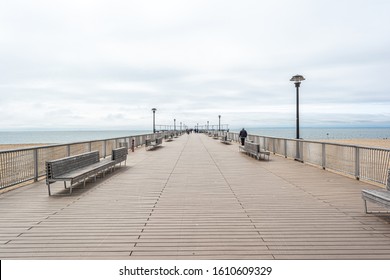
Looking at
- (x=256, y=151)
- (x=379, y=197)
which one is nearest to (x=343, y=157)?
(x=256, y=151)

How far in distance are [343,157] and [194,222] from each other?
6.63m

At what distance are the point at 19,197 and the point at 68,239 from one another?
335 cm

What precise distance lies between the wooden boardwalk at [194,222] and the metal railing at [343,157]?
29.3 inches

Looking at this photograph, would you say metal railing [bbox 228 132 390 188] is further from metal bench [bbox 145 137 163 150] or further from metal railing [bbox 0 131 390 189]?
metal bench [bbox 145 137 163 150]

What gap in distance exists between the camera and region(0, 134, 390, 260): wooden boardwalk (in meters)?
3.84

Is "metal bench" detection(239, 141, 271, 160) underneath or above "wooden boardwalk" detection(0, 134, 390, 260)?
above

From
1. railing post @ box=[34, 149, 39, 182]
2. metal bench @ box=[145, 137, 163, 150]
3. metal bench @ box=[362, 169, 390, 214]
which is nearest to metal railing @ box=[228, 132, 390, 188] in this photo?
metal bench @ box=[362, 169, 390, 214]

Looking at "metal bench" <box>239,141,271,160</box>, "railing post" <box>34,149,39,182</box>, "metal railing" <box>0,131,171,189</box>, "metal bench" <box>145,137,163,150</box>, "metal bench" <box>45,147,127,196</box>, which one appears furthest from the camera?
"metal bench" <box>145,137,163,150</box>

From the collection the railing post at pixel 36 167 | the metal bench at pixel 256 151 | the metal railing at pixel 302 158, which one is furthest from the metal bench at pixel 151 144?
the railing post at pixel 36 167

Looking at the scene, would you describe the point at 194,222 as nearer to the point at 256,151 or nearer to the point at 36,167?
the point at 36,167

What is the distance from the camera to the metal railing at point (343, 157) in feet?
28.2

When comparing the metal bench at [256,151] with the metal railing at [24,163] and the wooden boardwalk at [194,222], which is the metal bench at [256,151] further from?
the metal railing at [24,163]

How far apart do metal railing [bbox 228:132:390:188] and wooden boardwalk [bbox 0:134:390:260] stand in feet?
2.44

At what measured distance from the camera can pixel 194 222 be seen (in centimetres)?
497
